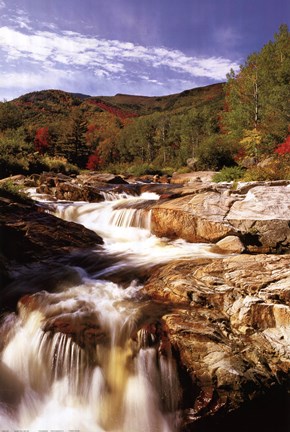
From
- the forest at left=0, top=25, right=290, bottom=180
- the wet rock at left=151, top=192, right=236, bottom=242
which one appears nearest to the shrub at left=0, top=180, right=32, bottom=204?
the wet rock at left=151, top=192, right=236, bottom=242

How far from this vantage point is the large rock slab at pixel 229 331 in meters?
3.50

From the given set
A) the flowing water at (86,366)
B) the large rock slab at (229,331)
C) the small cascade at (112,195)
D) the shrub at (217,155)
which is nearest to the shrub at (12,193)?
the small cascade at (112,195)

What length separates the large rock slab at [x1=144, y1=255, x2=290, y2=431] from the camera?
138 inches

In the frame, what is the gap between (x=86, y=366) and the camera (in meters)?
3.89

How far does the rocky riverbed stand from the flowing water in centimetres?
23

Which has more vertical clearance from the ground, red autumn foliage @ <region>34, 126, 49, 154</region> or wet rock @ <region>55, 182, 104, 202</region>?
red autumn foliage @ <region>34, 126, 49, 154</region>

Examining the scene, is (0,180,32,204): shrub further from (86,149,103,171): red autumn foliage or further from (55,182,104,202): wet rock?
(86,149,103,171): red autumn foliage

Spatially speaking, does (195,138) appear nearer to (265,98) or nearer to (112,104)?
(265,98)

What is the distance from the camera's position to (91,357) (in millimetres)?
3939

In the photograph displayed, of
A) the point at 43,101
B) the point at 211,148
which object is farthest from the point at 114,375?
the point at 43,101

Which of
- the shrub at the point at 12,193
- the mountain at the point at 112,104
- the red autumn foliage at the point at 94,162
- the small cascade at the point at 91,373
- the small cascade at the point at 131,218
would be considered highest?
the mountain at the point at 112,104

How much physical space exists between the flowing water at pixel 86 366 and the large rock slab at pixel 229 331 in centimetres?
28

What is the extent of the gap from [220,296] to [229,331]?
57 cm

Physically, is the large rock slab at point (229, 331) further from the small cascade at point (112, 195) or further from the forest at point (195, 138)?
the forest at point (195, 138)
